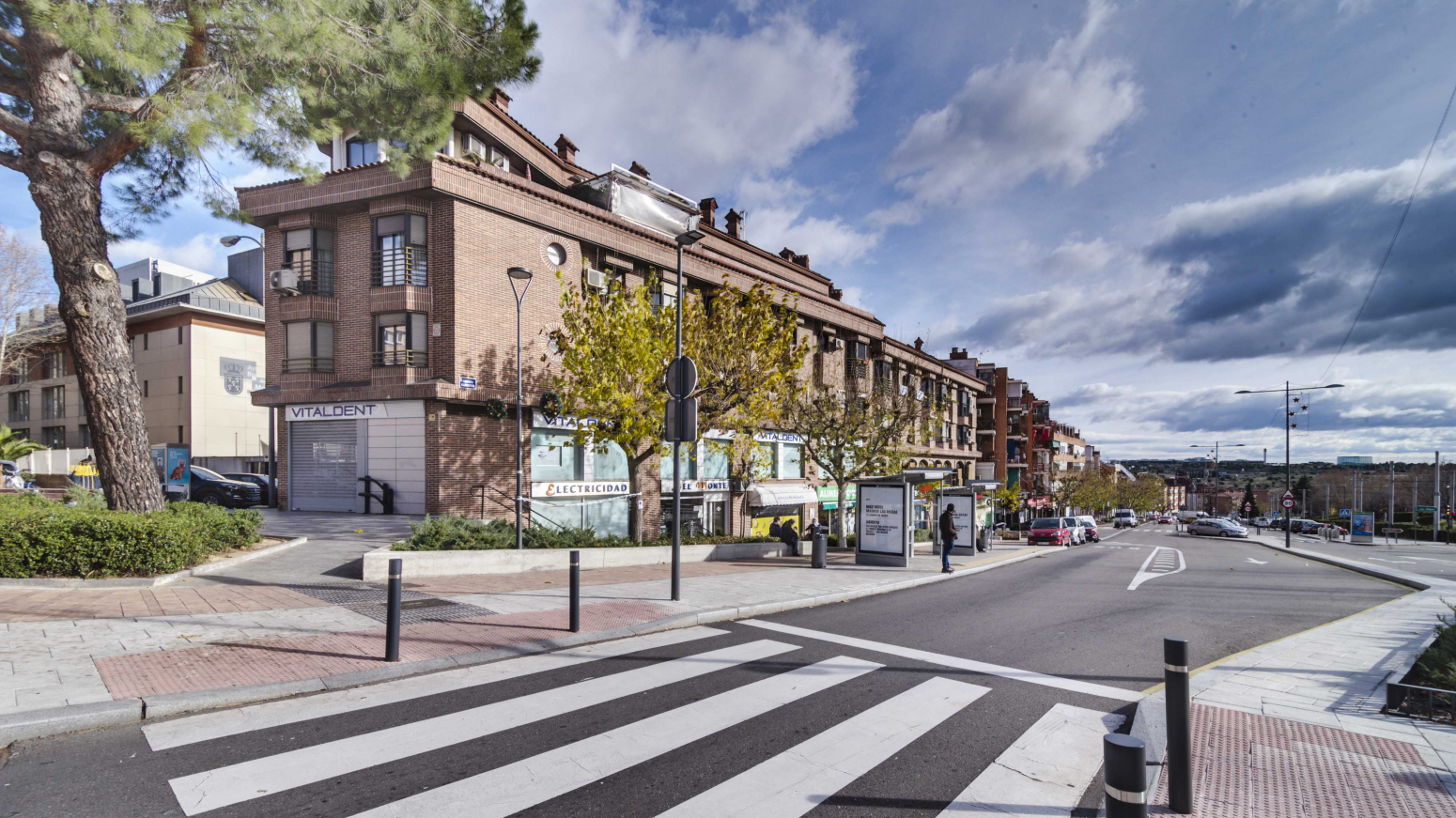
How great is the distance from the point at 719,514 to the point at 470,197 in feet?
51.1

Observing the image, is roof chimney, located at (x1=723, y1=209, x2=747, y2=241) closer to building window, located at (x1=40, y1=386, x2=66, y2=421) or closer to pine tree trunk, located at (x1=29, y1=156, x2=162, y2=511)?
pine tree trunk, located at (x1=29, y1=156, x2=162, y2=511)

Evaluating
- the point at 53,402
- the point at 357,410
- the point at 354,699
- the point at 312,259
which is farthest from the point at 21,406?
the point at 354,699

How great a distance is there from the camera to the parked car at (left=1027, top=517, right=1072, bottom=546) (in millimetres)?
31172

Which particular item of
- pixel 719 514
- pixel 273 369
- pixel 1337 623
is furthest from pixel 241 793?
pixel 719 514

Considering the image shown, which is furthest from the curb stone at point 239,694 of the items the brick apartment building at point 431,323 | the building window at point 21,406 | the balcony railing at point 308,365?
the building window at point 21,406

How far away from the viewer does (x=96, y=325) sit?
10.3m

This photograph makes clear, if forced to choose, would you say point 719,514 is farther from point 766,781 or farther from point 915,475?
point 766,781

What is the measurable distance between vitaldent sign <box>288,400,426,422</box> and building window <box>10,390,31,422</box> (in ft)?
138

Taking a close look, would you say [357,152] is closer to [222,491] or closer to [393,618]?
[222,491]

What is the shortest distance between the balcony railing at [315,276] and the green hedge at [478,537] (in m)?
10.8

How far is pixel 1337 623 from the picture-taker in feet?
30.8

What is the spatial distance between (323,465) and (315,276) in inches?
227

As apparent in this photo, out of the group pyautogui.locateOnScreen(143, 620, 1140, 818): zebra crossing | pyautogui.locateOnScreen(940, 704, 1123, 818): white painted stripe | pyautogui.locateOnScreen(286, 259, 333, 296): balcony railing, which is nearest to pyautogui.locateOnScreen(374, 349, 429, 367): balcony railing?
pyautogui.locateOnScreen(286, 259, 333, 296): balcony railing

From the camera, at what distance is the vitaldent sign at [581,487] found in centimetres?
1916
